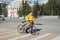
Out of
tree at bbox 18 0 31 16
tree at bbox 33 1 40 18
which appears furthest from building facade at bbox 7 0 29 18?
tree at bbox 33 1 40 18

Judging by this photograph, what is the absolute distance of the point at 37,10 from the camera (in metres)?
93.3

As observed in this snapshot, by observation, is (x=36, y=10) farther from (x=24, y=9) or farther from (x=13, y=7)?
(x=13, y=7)

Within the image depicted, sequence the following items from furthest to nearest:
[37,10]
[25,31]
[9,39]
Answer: [37,10], [25,31], [9,39]

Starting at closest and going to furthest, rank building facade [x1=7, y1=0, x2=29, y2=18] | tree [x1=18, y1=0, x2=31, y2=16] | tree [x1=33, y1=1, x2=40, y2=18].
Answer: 1. tree [x1=33, y1=1, x2=40, y2=18]
2. tree [x1=18, y1=0, x2=31, y2=16]
3. building facade [x1=7, y1=0, x2=29, y2=18]

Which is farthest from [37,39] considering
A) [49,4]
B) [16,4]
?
[16,4]

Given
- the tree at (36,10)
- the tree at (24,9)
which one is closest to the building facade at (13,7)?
the tree at (24,9)

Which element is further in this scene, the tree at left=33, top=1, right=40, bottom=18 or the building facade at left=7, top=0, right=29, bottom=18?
the building facade at left=7, top=0, right=29, bottom=18

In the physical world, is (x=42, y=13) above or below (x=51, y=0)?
below

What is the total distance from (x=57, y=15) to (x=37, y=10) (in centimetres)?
1102

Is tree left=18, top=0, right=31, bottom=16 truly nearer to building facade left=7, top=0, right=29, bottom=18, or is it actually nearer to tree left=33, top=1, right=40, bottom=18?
tree left=33, top=1, right=40, bottom=18

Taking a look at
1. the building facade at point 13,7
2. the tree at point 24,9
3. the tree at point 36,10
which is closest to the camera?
the tree at point 36,10

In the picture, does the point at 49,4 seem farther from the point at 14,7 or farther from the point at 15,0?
the point at 15,0

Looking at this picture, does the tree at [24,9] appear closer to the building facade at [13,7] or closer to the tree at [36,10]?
the tree at [36,10]

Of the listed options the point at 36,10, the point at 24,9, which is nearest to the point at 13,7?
the point at 24,9
